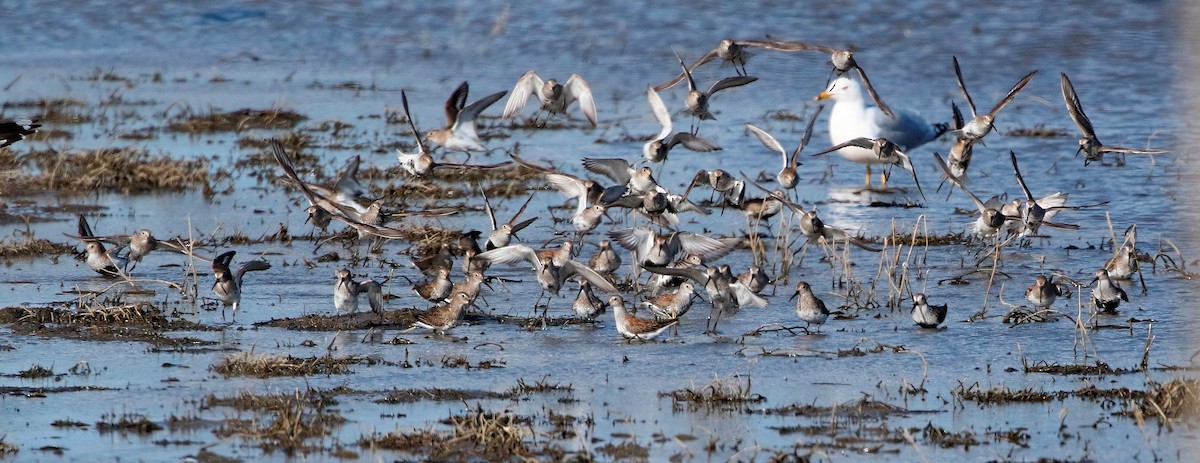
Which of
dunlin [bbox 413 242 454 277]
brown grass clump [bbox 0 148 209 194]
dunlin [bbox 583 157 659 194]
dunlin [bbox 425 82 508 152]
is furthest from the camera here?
brown grass clump [bbox 0 148 209 194]

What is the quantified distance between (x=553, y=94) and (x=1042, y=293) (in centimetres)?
471

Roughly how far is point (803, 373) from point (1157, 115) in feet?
38.8

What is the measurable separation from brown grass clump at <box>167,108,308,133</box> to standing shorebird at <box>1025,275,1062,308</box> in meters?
10.5

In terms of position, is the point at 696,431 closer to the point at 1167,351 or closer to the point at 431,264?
the point at 1167,351

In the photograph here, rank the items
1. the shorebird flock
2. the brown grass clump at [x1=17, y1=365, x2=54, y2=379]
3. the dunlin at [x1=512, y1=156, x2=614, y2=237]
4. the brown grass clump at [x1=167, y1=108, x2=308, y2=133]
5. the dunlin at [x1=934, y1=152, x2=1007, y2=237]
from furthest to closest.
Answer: the brown grass clump at [x1=167, y1=108, x2=308, y2=133] → the dunlin at [x1=512, y1=156, x2=614, y2=237] → the dunlin at [x1=934, y1=152, x2=1007, y2=237] → the shorebird flock → the brown grass clump at [x1=17, y1=365, x2=54, y2=379]

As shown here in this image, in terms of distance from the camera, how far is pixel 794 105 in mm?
20172

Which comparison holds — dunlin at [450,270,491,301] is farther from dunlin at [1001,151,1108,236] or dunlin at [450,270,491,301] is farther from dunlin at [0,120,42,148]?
dunlin at [1001,151,1108,236]

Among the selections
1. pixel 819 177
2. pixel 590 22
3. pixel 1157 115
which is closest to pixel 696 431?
pixel 819 177

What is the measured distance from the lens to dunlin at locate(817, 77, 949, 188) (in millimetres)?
16297

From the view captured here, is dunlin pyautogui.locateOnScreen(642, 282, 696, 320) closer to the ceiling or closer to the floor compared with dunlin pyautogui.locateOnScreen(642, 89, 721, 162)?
closer to the floor

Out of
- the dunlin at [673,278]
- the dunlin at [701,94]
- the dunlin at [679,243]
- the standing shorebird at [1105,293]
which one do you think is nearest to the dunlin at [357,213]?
the dunlin at [679,243]

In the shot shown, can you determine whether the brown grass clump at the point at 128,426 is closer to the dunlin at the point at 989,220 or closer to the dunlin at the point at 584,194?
the dunlin at the point at 584,194

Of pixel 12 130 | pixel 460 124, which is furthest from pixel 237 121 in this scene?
pixel 12 130

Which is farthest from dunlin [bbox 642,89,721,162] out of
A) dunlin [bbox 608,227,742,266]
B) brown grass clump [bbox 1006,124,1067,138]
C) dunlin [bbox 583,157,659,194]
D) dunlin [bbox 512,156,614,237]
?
brown grass clump [bbox 1006,124,1067,138]
